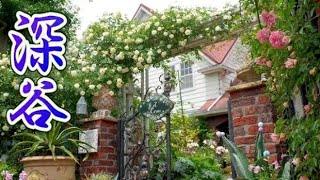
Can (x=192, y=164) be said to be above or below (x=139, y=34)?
below

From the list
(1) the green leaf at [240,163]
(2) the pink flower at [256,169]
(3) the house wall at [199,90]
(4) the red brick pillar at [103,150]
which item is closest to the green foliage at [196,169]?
(4) the red brick pillar at [103,150]

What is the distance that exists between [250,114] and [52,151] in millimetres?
1993

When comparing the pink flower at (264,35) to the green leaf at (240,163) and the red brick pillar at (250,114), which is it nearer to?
the green leaf at (240,163)

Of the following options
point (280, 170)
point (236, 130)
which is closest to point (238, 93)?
point (236, 130)

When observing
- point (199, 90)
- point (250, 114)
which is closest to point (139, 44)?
point (250, 114)

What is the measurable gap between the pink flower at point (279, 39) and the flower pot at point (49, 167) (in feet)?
8.90

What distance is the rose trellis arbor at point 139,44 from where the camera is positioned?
4535 millimetres

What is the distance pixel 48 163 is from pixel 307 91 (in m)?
2.80

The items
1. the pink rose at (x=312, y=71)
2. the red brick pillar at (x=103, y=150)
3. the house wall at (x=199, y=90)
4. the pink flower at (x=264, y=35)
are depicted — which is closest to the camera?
the pink rose at (x=312, y=71)

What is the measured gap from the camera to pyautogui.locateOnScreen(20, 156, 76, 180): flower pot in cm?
376

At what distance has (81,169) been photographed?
432cm

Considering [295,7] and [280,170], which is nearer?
[295,7]

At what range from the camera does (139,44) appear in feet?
15.6

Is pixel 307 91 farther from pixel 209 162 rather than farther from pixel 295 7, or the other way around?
pixel 209 162
